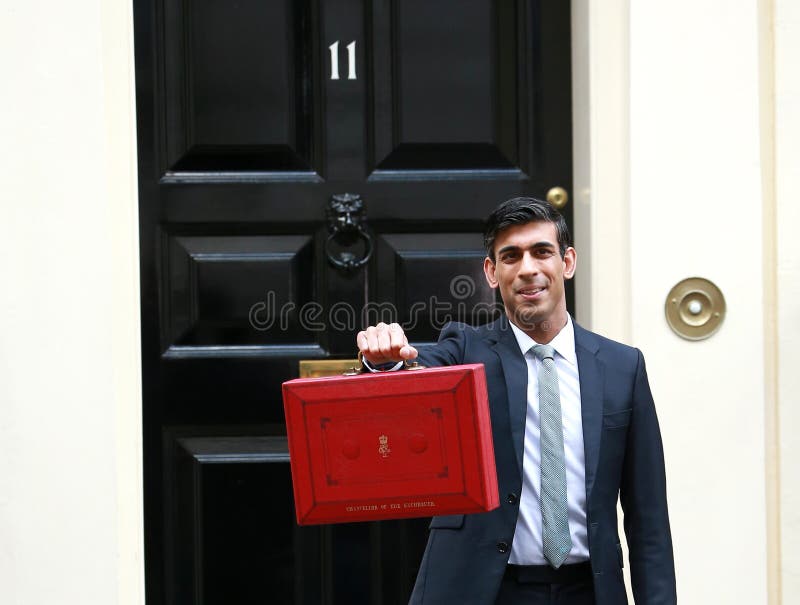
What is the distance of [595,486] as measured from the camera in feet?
8.15

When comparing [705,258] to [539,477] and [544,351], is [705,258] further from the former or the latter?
[539,477]

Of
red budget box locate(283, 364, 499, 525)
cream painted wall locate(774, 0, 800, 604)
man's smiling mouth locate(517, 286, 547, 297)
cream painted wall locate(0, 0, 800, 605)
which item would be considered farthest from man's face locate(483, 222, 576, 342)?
cream painted wall locate(774, 0, 800, 604)

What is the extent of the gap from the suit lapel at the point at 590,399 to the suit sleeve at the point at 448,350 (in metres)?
0.28

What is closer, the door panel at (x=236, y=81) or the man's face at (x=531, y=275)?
the man's face at (x=531, y=275)

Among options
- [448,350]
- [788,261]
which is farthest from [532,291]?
[788,261]

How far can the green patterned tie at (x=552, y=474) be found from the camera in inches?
96.5

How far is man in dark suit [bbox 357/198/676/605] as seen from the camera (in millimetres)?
2480

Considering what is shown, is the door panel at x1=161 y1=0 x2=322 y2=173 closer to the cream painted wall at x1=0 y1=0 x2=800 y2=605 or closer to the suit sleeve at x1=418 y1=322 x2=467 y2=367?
the cream painted wall at x1=0 y1=0 x2=800 y2=605

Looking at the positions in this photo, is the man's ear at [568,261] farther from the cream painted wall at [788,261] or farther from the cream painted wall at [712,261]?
the cream painted wall at [788,261]

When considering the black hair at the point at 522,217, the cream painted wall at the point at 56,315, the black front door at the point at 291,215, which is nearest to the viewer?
the black hair at the point at 522,217

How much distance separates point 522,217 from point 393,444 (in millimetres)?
601

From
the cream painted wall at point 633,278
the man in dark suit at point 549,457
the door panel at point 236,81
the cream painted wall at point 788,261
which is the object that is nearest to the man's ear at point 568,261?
the man in dark suit at point 549,457

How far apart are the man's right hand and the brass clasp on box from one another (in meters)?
1.31

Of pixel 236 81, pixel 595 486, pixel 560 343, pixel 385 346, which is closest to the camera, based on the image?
pixel 385 346
